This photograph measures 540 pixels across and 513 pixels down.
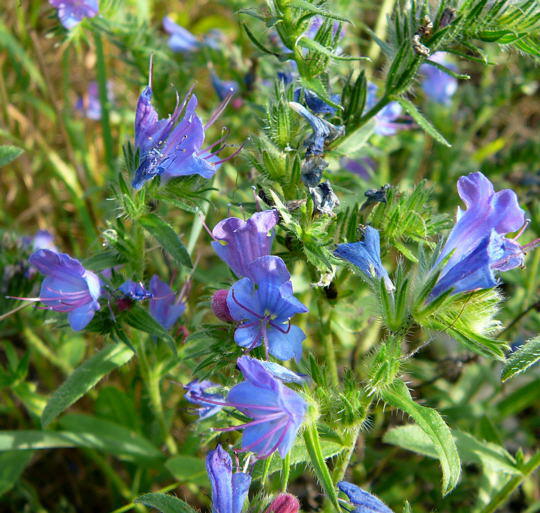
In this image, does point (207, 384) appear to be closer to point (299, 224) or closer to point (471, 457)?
point (299, 224)

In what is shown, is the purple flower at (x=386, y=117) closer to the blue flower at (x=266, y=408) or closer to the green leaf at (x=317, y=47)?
the green leaf at (x=317, y=47)

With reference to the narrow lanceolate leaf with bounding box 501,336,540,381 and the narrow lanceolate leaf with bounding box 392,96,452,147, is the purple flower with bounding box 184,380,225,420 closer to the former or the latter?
the narrow lanceolate leaf with bounding box 501,336,540,381

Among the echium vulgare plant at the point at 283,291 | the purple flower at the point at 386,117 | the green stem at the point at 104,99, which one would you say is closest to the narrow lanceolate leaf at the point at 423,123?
the echium vulgare plant at the point at 283,291

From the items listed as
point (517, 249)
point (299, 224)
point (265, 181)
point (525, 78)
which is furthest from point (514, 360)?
point (525, 78)

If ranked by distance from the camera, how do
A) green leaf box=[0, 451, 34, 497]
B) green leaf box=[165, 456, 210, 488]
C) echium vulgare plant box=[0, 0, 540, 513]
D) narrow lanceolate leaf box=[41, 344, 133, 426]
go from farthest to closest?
green leaf box=[0, 451, 34, 497], green leaf box=[165, 456, 210, 488], narrow lanceolate leaf box=[41, 344, 133, 426], echium vulgare plant box=[0, 0, 540, 513]

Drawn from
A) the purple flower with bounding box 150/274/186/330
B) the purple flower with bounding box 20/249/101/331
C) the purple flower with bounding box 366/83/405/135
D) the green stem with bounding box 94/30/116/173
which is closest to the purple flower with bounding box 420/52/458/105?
the purple flower with bounding box 366/83/405/135

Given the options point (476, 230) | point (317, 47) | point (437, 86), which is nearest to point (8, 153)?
point (317, 47)
